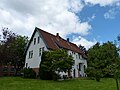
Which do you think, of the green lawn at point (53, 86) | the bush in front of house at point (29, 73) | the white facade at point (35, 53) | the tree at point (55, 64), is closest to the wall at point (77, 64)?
the white facade at point (35, 53)

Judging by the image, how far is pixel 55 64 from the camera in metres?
38.2

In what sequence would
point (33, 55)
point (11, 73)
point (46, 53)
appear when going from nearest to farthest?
1. point (46, 53)
2. point (33, 55)
3. point (11, 73)

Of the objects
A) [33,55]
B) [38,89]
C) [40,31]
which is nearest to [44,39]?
[40,31]

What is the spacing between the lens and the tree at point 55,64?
3834 cm

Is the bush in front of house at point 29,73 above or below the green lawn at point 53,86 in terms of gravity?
above

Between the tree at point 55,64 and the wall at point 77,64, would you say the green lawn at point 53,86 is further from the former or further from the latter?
the wall at point 77,64

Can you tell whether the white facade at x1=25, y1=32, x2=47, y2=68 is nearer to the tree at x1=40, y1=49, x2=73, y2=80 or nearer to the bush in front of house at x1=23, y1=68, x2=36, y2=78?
the bush in front of house at x1=23, y1=68, x2=36, y2=78

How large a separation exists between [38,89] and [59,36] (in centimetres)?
3472

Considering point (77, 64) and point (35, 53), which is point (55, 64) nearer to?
point (35, 53)

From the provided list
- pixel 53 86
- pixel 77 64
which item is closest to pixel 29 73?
pixel 77 64

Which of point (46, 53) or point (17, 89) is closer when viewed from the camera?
point (17, 89)

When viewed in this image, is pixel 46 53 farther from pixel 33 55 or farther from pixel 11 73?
pixel 11 73

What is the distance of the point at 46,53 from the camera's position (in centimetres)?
4244

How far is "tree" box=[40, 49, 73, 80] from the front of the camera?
38.3 metres
